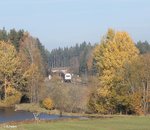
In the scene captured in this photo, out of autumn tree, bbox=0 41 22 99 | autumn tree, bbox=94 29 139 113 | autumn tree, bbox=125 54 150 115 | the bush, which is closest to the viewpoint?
autumn tree, bbox=125 54 150 115

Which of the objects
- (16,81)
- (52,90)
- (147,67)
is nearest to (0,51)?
(16,81)

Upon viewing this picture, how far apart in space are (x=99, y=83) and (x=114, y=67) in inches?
154

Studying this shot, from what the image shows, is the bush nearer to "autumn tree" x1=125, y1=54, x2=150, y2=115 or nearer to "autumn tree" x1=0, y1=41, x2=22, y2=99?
"autumn tree" x1=0, y1=41, x2=22, y2=99

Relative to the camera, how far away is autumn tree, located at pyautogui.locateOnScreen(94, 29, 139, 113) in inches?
2440

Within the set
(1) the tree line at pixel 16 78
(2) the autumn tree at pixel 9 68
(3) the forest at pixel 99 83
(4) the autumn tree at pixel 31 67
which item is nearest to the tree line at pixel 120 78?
(3) the forest at pixel 99 83

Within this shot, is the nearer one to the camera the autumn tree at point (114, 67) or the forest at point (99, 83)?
the forest at point (99, 83)

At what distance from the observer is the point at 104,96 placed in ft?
208

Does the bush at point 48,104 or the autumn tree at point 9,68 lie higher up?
the autumn tree at point 9,68

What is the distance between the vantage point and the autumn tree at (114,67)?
61969 mm

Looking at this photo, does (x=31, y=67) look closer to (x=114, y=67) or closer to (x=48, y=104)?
(x=48, y=104)

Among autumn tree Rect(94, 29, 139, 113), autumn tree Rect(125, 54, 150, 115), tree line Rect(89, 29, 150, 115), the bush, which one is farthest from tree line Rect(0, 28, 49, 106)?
autumn tree Rect(125, 54, 150, 115)

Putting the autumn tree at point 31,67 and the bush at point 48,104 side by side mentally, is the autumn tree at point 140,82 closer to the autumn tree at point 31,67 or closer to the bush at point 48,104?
the bush at point 48,104

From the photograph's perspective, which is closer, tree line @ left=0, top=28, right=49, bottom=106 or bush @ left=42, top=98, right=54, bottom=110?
bush @ left=42, top=98, right=54, bottom=110

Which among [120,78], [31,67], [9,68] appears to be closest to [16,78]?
[9,68]
